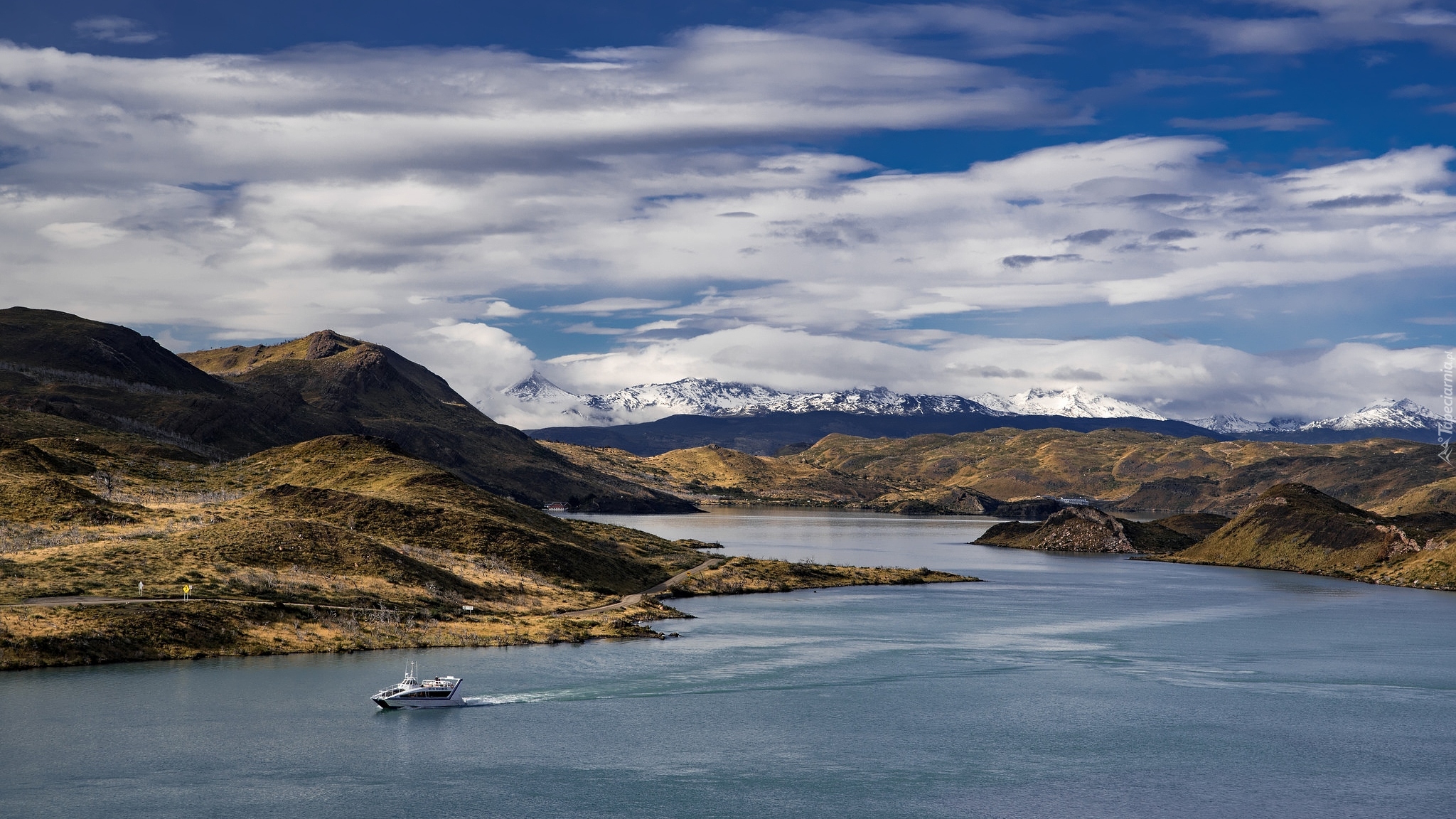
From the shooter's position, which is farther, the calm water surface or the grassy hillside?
the grassy hillside

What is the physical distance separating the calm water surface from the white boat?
848mm

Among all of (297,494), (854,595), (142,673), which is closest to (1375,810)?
(142,673)

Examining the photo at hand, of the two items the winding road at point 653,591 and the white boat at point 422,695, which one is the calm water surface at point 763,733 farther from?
the winding road at point 653,591

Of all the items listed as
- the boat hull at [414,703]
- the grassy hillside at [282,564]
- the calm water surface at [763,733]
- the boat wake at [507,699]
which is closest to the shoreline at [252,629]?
the grassy hillside at [282,564]

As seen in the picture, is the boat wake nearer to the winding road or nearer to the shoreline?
the shoreline

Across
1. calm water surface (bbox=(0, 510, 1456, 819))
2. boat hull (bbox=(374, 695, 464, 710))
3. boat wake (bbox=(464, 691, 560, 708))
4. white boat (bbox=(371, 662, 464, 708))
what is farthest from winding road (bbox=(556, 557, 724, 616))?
boat hull (bbox=(374, 695, 464, 710))

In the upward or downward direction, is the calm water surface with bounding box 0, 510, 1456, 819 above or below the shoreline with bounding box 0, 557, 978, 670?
below

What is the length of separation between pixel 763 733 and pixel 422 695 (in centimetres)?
2235

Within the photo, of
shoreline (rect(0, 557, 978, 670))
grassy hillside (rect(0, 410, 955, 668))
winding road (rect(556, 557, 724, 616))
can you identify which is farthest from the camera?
winding road (rect(556, 557, 724, 616))

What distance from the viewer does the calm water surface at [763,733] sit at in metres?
61.7

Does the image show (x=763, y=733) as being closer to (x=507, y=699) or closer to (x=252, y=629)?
(x=507, y=699)

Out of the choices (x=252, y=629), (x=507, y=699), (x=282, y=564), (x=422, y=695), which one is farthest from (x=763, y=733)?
(x=282, y=564)

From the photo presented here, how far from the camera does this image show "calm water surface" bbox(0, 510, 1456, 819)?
6166 centimetres

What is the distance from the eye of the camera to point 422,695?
79312mm
